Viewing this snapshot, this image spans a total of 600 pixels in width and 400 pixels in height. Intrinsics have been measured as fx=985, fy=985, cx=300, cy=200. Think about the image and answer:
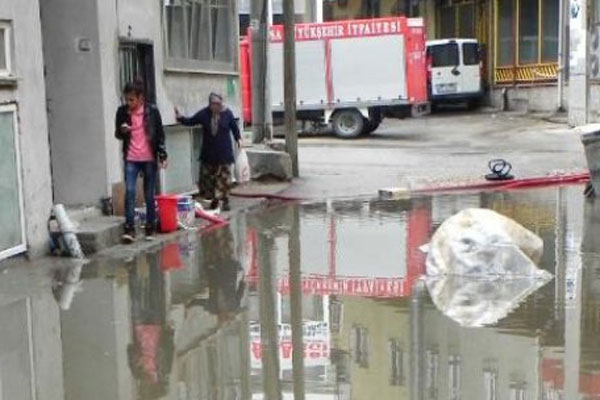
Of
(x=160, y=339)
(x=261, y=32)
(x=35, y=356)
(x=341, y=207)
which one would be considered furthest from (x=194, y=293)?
(x=261, y=32)

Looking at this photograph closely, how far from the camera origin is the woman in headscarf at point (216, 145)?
12.6 m

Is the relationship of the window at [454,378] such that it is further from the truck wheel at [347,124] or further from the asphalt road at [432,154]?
the truck wheel at [347,124]

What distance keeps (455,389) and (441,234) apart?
3.05 metres

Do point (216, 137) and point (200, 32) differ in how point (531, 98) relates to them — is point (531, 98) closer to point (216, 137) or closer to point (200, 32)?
point (200, 32)

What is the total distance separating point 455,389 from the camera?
5.58 m

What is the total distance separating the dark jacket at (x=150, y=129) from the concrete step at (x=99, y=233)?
0.72 metres

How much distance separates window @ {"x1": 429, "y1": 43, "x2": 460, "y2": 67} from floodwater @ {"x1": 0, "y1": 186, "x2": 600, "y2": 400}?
2112 centimetres

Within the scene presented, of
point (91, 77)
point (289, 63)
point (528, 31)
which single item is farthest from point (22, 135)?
point (528, 31)

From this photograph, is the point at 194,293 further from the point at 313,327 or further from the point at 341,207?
the point at 341,207

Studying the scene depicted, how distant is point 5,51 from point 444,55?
23.6 meters

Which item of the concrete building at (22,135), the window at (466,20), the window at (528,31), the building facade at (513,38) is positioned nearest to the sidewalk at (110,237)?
the concrete building at (22,135)

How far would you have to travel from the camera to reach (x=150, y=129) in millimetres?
10273

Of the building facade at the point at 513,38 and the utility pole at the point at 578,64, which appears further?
the building facade at the point at 513,38

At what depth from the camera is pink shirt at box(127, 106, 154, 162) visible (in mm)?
10227
